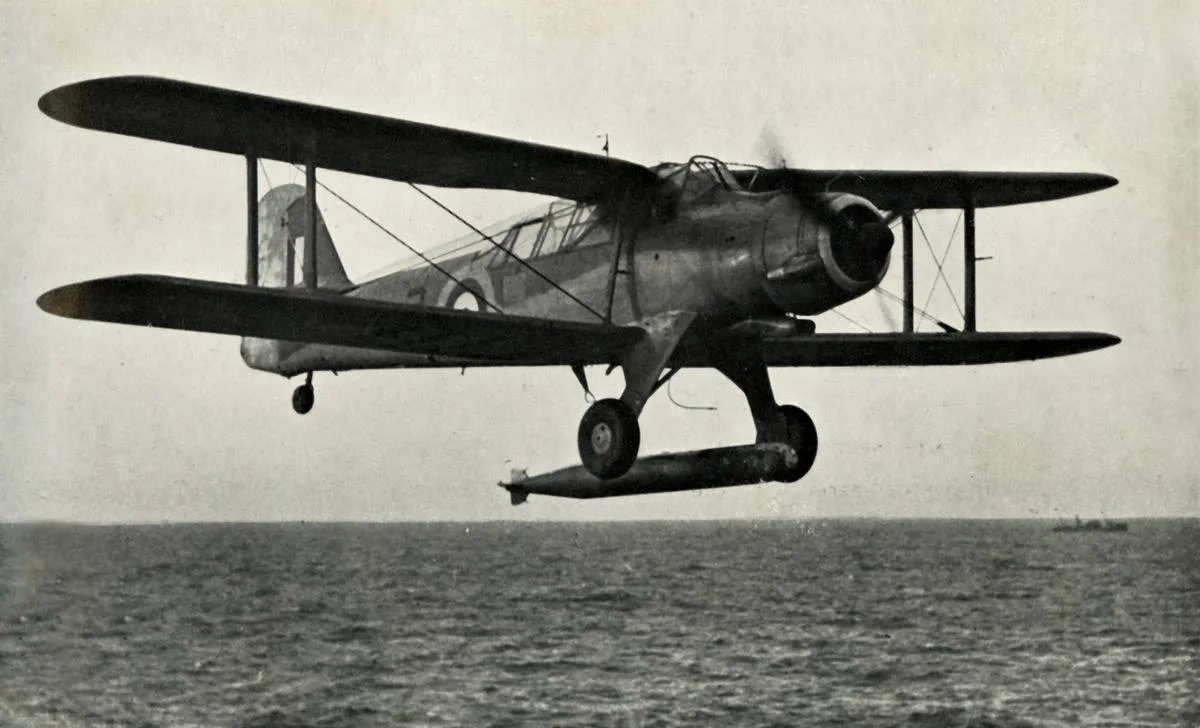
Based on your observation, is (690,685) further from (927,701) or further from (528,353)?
(528,353)

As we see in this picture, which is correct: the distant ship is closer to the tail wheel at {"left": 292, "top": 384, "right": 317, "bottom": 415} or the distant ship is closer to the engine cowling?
the tail wheel at {"left": 292, "top": 384, "right": 317, "bottom": 415}

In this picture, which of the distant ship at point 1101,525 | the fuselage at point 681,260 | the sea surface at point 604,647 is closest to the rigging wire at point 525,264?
the fuselage at point 681,260

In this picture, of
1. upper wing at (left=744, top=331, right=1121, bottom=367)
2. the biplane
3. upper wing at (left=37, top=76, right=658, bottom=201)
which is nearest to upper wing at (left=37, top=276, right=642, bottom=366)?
the biplane

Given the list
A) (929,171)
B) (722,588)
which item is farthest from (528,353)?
(722,588)

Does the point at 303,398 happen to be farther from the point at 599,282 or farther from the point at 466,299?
the point at 599,282

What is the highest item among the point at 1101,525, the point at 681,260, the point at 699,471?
the point at 681,260

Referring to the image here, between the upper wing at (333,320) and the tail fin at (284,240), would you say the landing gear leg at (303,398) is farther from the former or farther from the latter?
the upper wing at (333,320)

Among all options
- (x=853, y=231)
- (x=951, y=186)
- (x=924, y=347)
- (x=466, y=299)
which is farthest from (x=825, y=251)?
(x=466, y=299)
